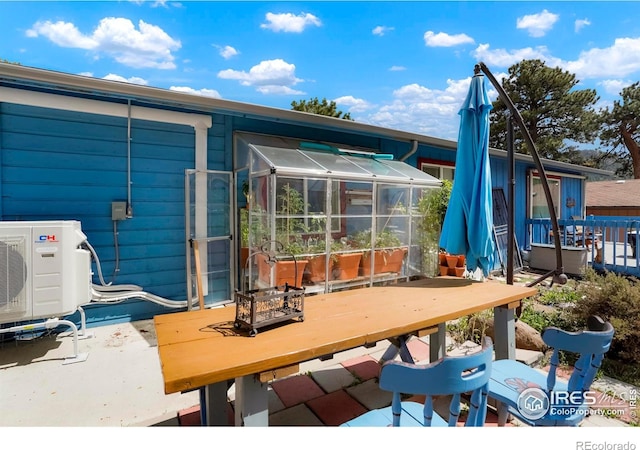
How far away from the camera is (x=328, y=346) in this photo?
1501mm

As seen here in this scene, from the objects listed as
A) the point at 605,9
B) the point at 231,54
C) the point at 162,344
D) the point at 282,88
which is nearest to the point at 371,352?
the point at 162,344

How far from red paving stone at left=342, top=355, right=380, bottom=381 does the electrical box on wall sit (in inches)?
116

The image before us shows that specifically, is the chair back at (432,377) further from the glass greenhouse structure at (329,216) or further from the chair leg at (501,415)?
the glass greenhouse structure at (329,216)

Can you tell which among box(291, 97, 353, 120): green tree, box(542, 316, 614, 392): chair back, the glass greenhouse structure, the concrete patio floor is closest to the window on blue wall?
the glass greenhouse structure

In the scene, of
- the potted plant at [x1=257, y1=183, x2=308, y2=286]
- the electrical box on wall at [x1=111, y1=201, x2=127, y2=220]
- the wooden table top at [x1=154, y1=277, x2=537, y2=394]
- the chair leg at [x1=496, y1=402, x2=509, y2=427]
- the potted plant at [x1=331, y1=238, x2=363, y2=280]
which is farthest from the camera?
the potted plant at [x1=331, y1=238, x2=363, y2=280]

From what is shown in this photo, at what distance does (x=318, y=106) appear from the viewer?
2136 cm

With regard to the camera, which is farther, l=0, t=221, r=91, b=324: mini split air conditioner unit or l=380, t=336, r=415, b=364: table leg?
l=0, t=221, r=91, b=324: mini split air conditioner unit

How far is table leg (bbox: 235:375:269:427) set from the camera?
1.37 metres

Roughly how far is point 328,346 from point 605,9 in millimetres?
3803

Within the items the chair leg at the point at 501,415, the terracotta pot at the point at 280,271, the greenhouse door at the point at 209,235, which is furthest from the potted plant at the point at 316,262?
the chair leg at the point at 501,415

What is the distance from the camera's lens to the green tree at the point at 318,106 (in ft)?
69.3

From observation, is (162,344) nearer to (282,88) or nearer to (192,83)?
(192,83)

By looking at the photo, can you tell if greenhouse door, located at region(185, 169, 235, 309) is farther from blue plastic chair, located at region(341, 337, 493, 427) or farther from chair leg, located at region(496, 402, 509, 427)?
blue plastic chair, located at region(341, 337, 493, 427)

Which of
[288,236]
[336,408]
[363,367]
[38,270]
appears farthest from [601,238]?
[38,270]
